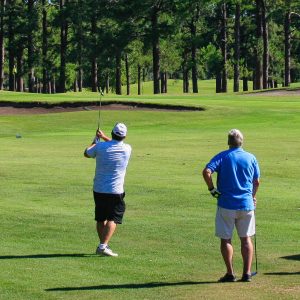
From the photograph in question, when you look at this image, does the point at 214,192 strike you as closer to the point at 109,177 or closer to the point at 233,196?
the point at 233,196

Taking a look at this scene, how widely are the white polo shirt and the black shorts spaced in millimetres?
90

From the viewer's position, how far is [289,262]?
491 inches

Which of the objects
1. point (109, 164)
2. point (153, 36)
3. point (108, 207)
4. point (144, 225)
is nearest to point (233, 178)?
point (109, 164)

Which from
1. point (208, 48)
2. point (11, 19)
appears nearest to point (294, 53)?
point (208, 48)

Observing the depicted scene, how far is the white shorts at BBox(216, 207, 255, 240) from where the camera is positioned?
36.7 ft

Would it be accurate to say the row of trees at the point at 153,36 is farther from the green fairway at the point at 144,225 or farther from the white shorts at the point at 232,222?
the white shorts at the point at 232,222

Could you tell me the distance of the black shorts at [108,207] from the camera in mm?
13172

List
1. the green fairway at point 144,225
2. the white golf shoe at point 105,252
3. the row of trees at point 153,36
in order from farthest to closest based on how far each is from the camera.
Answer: the row of trees at point 153,36
the white golf shoe at point 105,252
the green fairway at point 144,225

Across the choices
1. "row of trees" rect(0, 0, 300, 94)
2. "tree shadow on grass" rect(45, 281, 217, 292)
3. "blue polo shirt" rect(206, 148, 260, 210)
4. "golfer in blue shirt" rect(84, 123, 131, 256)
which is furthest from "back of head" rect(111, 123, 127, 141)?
"row of trees" rect(0, 0, 300, 94)

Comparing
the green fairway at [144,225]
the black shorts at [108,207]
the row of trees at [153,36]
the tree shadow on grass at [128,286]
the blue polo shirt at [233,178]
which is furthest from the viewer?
the row of trees at [153,36]

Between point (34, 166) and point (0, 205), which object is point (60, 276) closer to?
point (0, 205)

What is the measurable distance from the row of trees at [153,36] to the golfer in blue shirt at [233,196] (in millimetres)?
58851

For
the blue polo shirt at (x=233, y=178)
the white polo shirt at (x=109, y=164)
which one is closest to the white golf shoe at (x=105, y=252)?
the white polo shirt at (x=109, y=164)

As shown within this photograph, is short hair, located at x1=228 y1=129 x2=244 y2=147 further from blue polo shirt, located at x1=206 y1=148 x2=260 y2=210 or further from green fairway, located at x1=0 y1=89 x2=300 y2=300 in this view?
green fairway, located at x1=0 y1=89 x2=300 y2=300
